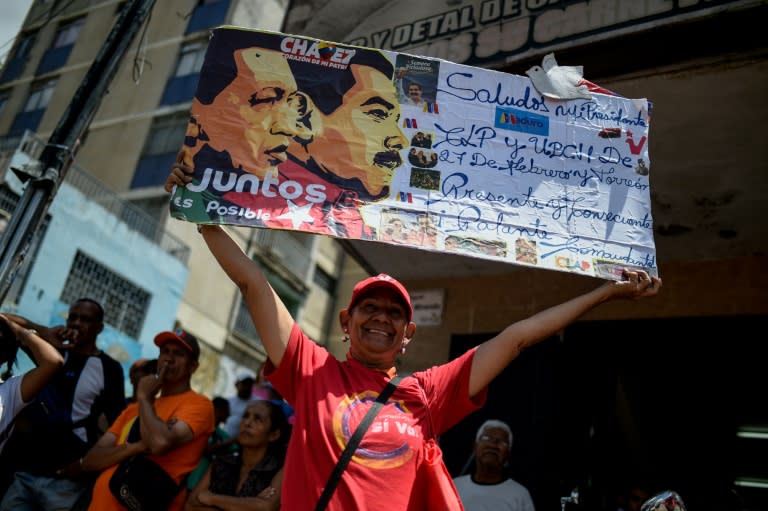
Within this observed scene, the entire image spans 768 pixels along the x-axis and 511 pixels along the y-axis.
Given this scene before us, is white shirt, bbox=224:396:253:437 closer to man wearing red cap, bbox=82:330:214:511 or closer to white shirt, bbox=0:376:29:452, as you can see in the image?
man wearing red cap, bbox=82:330:214:511

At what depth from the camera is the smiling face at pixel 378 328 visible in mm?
2670

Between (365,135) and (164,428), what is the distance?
2002 mm

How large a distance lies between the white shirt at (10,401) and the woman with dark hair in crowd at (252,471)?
1.08 metres

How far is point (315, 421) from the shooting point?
2416mm

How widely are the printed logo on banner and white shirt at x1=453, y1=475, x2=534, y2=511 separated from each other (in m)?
2.42

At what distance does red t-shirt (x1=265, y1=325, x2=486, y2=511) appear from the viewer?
2291mm

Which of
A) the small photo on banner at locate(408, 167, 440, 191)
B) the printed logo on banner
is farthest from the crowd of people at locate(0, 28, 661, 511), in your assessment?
the printed logo on banner

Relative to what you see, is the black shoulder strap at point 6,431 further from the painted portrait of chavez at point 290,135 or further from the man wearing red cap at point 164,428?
the painted portrait of chavez at point 290,135

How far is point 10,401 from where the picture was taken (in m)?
3.49

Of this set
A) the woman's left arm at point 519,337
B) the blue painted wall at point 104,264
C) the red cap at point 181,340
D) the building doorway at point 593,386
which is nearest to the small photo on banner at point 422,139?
the woman's left arm at point 519,337

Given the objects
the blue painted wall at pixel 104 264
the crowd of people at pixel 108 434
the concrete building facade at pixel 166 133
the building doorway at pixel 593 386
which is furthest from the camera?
the concrete building facade at pixel 166 133

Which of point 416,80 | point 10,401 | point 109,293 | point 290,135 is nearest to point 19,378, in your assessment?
point 10,401

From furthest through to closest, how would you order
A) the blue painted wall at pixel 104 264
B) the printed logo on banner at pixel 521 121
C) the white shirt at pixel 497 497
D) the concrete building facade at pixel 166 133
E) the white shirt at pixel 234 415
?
the concrete building facade at pixel 166 133, the blue painted wall at pixel 104 264, the white shirt at pixel 234 415, the white shirt at pixel 497 497, the printed logo on banner at pixel 521 121

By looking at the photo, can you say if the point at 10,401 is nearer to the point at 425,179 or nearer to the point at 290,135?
the point at 290,135
